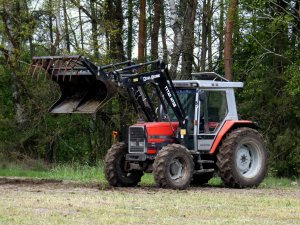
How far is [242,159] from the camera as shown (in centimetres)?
1936

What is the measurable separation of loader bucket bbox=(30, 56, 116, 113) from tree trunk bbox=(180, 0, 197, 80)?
1159cm

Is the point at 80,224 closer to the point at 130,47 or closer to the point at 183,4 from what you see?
the point at 183,4

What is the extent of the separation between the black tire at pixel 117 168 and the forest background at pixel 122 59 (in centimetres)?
961

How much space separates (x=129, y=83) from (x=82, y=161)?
14.7 meters

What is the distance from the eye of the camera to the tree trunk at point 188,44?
30172mm

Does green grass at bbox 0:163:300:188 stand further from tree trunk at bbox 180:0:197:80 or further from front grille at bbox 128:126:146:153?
tree trunk at bbox 180:0:197:80

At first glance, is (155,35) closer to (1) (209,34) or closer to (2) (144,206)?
(1) (209,34)

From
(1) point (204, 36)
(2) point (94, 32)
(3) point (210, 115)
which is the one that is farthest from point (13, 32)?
(3) point (210, 115)

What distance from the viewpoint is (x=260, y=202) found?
15.1m

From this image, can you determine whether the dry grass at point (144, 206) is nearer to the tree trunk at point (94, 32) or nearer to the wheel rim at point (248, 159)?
the wheel rim at point (248, 159)

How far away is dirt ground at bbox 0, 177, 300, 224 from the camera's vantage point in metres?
12.3

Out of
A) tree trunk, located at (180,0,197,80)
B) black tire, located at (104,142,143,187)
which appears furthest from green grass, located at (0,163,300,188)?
tree trunk, located at (180,0,197,80)

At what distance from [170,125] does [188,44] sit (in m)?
12.1

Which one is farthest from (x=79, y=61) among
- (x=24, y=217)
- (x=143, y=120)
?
(x=24, y=217)
